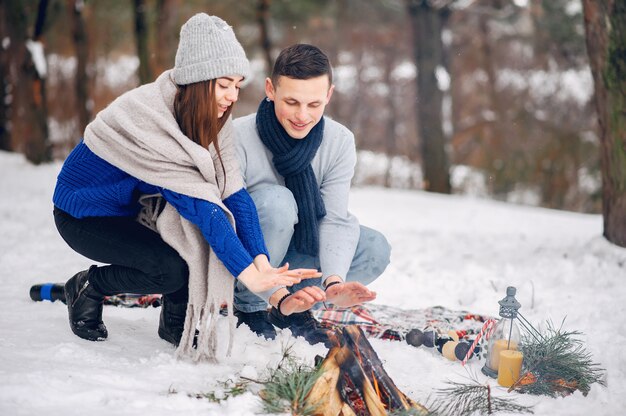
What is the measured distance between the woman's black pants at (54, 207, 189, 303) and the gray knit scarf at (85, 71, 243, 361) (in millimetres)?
91

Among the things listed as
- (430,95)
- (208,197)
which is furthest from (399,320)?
(430,95)

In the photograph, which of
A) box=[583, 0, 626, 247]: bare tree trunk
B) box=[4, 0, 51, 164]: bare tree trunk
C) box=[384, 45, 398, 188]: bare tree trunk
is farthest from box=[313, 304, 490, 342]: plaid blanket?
box=[384, 45, 398, 188]: bare tree trunk

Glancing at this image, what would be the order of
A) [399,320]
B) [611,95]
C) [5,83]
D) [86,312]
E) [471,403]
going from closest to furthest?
[471,403] < [86,312] < [399,320] < [611,95] < [5,83]

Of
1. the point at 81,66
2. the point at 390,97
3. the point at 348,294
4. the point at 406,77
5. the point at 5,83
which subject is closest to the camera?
the point at 348,294

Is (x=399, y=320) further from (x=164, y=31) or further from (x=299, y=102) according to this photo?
(x=164, y=31)

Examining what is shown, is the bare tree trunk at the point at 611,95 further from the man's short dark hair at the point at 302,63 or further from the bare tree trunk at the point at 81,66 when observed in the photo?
the bare tree trunk at the point at 81,66

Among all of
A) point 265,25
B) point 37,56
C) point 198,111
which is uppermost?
point 265,25

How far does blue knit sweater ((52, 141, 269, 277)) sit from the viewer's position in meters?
2.29

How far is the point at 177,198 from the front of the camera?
7.58 ft

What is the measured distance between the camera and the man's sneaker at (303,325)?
106 inches

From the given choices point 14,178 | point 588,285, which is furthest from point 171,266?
point 14,178

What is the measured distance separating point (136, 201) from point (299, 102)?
769mm

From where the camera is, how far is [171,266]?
2432 mm

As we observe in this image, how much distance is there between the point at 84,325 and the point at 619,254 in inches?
141
